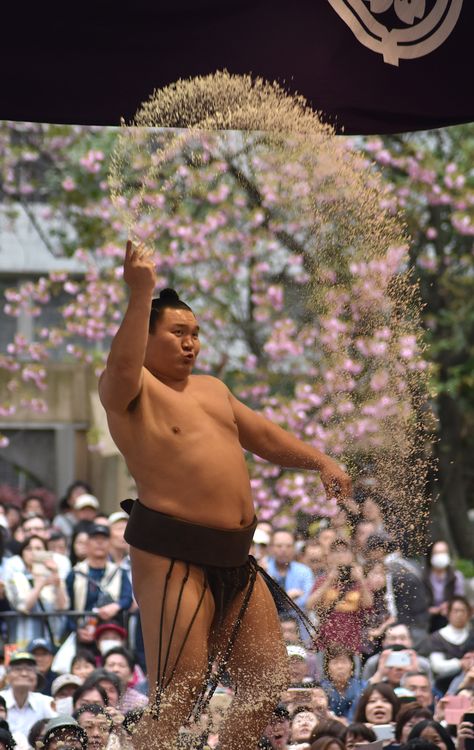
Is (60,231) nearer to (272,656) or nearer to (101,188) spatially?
(101,188)

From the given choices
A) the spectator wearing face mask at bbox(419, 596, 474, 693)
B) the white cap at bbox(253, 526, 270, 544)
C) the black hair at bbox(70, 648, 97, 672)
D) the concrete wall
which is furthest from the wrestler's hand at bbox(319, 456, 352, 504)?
the concrete wall

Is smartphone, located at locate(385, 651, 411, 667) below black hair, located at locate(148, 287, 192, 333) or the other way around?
below

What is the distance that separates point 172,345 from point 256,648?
2.69 ft

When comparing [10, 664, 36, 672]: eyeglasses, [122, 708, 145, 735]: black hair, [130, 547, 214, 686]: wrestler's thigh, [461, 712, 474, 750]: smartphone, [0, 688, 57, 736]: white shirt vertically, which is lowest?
[461, 712, 474, 750]: smartphone

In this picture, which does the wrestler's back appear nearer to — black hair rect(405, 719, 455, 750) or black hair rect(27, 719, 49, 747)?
black hair rect(405, 719, 455, 750)

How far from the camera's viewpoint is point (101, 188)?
36.8 feet

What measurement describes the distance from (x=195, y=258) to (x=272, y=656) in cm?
659

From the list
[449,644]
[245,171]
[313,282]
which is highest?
[245,171]

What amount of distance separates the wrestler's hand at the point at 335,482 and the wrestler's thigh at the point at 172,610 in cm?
46

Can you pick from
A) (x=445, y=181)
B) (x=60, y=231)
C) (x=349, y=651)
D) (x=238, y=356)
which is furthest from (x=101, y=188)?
(x=349, y=651)

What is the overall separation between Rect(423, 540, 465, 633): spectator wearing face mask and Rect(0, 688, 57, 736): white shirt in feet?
7.60

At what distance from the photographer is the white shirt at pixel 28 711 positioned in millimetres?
5768

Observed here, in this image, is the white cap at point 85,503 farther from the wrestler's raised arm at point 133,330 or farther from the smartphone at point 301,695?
the wrestler's raised arm at point 133,330

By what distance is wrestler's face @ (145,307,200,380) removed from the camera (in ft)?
13.4
